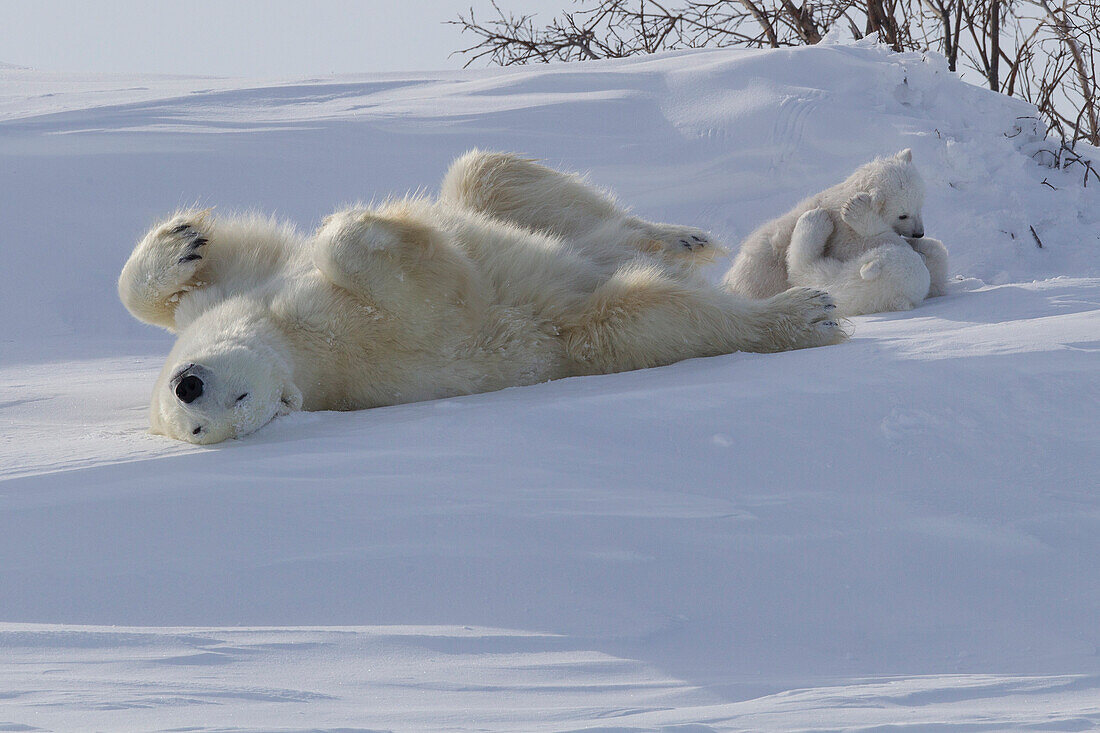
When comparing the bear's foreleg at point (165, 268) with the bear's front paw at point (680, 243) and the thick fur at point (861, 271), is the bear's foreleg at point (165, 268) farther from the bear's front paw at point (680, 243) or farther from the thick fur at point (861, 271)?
the thick fur at point (861, 271)

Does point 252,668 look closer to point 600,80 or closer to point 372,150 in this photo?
point 372,150

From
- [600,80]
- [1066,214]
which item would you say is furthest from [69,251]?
[1066,214]

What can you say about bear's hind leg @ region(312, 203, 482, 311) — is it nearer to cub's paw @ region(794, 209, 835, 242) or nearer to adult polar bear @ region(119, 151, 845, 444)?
adult polar bear @ region(119, 151, 845, 444)

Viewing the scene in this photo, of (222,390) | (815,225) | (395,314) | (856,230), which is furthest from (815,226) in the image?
(222,390)

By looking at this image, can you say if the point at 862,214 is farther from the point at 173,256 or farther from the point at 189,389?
the point at 189,389

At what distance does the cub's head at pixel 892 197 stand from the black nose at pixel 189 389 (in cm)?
265

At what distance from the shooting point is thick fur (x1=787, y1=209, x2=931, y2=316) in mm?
4285

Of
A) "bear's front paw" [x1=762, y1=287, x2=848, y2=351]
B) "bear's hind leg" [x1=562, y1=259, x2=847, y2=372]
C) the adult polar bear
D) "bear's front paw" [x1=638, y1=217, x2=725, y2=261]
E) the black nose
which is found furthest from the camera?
"bear's front paw" [x1=638, y1=217, x2=725, y2=261]

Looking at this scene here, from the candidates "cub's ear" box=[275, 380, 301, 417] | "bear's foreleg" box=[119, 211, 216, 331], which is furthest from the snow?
"bear's foreleg" box=[119, 211, 216, 331]

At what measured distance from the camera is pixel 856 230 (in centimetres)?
443

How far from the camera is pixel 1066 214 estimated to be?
577cm

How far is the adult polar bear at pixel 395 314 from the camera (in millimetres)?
3141

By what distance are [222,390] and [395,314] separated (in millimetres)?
607

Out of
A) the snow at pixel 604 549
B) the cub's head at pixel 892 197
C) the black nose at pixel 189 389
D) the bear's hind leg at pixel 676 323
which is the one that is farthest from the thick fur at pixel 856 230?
the black nose at pixel 189 389
